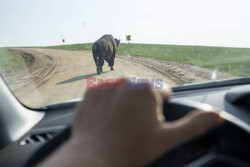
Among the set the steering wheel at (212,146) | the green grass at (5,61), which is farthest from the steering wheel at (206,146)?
the green grass at (5,61)

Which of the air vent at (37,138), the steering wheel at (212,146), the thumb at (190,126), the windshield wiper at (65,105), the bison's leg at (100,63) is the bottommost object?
the bison's leg at (100,63)

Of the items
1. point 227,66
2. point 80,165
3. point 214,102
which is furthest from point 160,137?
point 227,66

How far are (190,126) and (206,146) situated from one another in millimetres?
396

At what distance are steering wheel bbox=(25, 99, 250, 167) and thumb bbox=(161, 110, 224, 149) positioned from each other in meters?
0.13

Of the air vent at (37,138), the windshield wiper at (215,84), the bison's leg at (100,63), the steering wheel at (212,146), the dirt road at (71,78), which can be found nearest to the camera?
the steering wheel at (212,146)

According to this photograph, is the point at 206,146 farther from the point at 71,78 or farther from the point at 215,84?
the point at 71,78

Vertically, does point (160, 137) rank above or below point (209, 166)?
above

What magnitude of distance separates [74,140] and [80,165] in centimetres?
12

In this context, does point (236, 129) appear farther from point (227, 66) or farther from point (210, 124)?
point (227, 66)

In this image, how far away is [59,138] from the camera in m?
1.04

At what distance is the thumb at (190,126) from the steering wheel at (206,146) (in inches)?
5.2

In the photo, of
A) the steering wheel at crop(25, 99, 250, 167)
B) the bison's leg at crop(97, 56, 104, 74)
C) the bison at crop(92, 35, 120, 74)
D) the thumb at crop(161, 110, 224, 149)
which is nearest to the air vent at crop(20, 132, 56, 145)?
the steering wheel at crop(25, 99, 250, 167)

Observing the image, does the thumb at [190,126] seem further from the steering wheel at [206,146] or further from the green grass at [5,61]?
the green grass at [5,61]

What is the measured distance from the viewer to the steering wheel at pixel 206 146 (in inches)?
38.5
